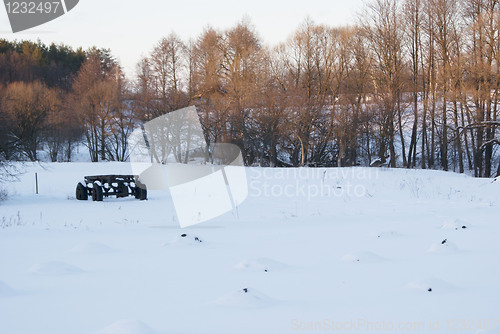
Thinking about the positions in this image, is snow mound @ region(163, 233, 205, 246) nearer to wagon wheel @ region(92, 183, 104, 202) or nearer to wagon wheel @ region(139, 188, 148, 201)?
wagon wheel @ region(139, 188, 148, 201)

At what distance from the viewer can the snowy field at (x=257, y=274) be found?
146 inches

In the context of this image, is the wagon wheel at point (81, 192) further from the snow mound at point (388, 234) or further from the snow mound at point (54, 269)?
the snow mound at point (388, 234)

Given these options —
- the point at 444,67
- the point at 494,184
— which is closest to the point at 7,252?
the point at 494,184

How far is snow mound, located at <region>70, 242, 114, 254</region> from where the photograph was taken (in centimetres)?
616

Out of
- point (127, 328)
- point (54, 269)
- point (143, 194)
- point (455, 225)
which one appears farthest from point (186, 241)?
point (143, 194)

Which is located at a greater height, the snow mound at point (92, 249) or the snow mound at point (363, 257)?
the snow mound at point (92, 249)

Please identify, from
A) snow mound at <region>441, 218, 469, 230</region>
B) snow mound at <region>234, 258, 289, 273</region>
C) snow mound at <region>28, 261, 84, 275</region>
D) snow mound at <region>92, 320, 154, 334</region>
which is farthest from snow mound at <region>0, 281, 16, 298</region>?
snow mound at <region>441, 218, 469, 230</region>

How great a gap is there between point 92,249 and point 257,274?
97.2 inches

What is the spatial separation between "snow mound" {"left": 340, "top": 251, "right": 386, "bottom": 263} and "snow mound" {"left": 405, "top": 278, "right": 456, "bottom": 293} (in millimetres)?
1126

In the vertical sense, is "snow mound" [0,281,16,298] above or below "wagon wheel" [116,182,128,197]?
below

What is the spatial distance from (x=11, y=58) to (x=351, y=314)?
187 ft

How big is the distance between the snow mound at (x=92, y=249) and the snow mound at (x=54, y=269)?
91 centimetres

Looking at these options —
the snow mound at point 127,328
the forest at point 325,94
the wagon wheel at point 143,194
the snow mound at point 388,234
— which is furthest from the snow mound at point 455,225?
the forest at point 325,94

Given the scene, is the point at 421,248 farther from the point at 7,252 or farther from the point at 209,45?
the point at 209,45
